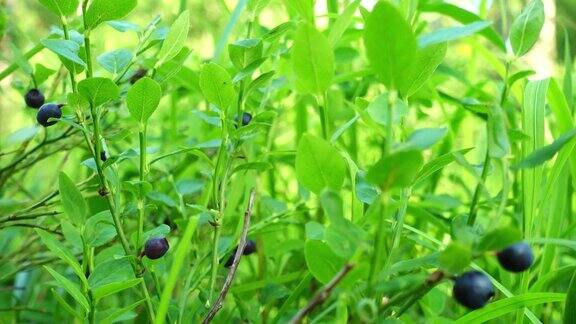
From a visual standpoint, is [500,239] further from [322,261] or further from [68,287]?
[68,287]

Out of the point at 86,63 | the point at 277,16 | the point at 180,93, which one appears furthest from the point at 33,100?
the point at 277,16

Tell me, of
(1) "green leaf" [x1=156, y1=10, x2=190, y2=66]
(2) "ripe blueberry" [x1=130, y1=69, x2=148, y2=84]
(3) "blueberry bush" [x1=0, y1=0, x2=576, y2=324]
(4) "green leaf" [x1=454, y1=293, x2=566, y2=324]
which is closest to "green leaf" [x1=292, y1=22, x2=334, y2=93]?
(3) "blueberry bush" [x1=0, y1=0, x2=576, y2=324]

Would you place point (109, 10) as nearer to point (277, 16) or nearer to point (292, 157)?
point (292, 157)

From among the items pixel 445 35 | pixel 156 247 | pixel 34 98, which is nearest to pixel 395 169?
pixel 445 35

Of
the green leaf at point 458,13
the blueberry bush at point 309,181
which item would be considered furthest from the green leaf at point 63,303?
the green leaf at point 458,13

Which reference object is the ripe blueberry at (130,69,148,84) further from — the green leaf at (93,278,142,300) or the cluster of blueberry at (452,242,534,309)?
the cluster of blueberry at (452,242,534,309)
